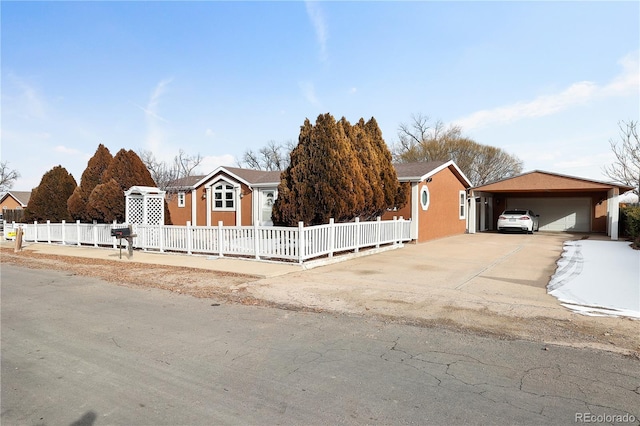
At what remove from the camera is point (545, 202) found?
25.6m

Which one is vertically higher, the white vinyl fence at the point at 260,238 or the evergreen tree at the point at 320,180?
the evergreen tree at the point at 320,180

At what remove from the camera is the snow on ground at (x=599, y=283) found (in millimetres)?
6359

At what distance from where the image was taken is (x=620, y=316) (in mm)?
5824

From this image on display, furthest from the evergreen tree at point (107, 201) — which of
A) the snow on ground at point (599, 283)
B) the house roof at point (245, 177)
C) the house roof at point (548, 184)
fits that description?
the house roof at point (548, 184)

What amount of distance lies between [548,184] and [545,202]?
565 cm

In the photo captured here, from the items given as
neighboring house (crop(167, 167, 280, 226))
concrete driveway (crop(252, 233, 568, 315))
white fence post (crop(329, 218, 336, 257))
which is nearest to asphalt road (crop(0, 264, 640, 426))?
concrete driveway (crop(252, 233, 568, 315))

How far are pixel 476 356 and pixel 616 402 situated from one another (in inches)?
50.2

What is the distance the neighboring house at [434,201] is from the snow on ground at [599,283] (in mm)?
6140

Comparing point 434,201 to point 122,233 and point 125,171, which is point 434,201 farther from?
point 125,171

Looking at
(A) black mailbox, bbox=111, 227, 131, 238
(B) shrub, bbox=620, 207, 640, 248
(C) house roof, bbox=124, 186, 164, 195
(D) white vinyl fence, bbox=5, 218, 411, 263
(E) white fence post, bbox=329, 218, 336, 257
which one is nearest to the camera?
(D) white vinyl fence, bbox=5, 218, 411, 263

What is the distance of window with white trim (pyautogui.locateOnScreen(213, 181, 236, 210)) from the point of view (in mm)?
22844

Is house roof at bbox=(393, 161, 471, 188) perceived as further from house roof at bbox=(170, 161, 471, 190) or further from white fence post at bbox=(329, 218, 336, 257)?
white fence post at bbox=(329, 218, 336, 257)

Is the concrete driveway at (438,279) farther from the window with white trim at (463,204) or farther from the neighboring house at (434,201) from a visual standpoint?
the window with white trim at (463,204)

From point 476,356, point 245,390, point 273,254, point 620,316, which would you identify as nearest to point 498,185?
point 273,254
